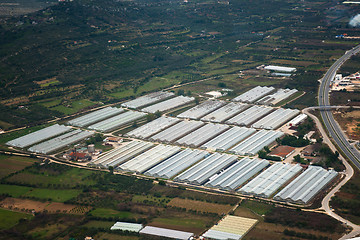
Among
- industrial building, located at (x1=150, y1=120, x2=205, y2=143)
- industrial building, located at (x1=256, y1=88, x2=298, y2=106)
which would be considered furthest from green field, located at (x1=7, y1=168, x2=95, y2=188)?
industrial building, located at (x1=256, y1=88, x2=298, y2=106)

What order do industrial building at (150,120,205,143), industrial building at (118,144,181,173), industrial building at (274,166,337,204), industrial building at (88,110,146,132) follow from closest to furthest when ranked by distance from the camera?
industrial building at (274,166,337,204) < industrial building at (118,144,181,173) < industrial building at (150,120,205,143) < industrial building at (88,110,146,132)

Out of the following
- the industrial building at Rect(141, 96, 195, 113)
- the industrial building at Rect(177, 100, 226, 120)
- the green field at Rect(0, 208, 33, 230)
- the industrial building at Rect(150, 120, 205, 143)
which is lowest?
the green field at Rect(0, 208, 33, 230)

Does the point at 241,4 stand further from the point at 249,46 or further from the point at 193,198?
the point at 193,198

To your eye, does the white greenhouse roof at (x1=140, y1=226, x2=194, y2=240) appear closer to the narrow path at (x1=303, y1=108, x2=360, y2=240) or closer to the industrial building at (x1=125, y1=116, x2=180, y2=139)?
the narrow path at (x1=303, y1=108, x2=360, y2=240)

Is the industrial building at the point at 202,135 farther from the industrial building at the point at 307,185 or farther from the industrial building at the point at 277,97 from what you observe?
the industrial building at the point at 307,185

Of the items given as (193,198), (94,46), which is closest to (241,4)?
(94,46)

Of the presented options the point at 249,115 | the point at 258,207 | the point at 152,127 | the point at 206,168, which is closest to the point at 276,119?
the point at 249,115

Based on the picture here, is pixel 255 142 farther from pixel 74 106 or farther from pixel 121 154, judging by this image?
pixel 74 106
